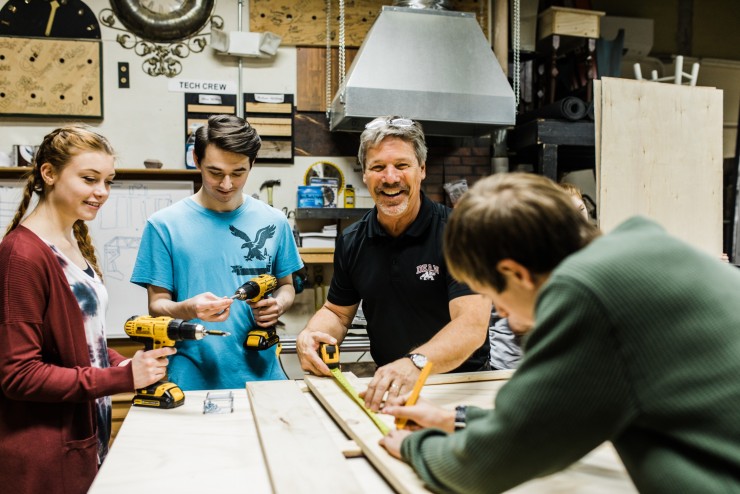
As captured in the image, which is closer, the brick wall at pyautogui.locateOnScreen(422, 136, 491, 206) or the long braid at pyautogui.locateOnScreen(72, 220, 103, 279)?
the long braid at pyautogui.locateOnScreen(72, 220, 103, 279)

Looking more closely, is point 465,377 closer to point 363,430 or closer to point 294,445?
point 363,430

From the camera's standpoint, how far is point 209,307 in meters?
1.79

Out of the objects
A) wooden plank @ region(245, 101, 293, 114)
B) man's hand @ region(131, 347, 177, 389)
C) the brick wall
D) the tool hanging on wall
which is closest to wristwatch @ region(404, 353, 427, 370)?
man's hand @ region(131, 347, 177, 389)

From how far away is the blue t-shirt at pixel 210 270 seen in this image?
2.00m

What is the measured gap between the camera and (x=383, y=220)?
213 cm

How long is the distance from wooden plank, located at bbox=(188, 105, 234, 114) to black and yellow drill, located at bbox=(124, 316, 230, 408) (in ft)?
10.3

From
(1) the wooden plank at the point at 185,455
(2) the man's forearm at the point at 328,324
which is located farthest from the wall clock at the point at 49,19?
(1) the wooden plank at the point at 185,455

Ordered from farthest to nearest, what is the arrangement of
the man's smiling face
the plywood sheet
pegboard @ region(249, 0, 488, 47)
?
pegboard @ region(249, 0, 488, 47) < the plywood sheet < the man's smiling face

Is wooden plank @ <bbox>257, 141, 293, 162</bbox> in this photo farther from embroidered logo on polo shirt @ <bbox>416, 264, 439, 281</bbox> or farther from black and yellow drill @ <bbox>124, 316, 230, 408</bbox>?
black and yellow drill @ <bbox>124, 316, 230, 408</bbox>

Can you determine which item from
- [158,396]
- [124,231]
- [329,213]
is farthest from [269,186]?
[158,396]

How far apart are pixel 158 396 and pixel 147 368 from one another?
0.26ft

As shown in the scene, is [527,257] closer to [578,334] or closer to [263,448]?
[578,334]

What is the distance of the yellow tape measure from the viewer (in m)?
1.32

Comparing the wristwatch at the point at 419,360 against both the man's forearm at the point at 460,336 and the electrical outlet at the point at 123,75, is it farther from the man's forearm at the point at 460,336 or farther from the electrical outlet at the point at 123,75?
the electrical outlet at the point at 123,75
